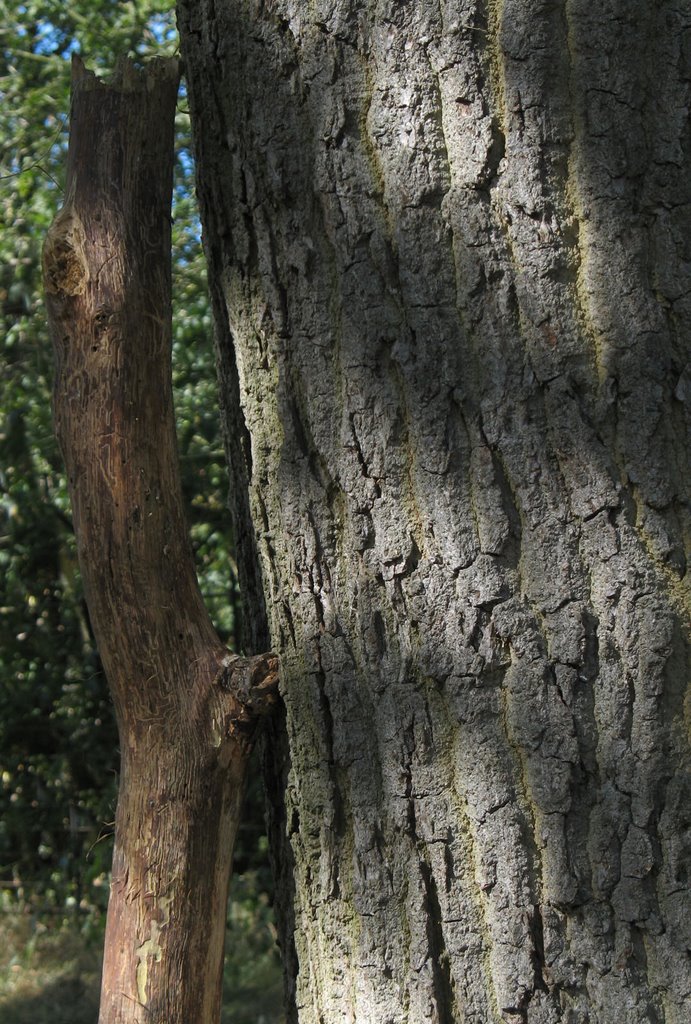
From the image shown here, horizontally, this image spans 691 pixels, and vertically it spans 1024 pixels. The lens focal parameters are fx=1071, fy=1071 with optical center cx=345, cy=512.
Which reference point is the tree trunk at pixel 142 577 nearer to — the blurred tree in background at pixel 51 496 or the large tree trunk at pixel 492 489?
the large tree trunk at pixel 492 489

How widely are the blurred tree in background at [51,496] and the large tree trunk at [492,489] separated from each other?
14.3 feet

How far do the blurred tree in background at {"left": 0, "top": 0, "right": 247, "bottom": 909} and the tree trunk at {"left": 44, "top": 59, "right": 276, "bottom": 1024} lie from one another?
3.99 metres

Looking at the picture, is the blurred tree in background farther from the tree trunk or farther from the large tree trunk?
the large tree trunk

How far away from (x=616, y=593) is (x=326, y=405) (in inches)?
17.7

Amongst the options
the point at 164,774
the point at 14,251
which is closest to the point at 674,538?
the point at 164,774

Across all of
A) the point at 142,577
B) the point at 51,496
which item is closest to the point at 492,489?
the point at 142,577

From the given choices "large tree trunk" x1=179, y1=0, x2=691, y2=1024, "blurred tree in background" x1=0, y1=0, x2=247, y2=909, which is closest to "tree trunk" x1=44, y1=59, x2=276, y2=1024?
"large tree trunk" x1=179, y1=0, x2=691, y2=1024

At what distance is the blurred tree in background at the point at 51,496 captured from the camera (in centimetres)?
578

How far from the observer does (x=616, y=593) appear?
1.29m

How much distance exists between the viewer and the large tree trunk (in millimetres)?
1284

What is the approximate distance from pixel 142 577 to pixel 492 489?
0.56 metres

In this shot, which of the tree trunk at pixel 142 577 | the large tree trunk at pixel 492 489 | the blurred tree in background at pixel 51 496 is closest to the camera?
the large tree trunk at pixel 492 489

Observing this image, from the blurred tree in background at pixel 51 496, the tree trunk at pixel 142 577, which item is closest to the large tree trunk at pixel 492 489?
the tree trunk at pixel 142 577

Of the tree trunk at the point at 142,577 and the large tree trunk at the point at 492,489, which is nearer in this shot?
the large tree trunk at the point at 492,489
